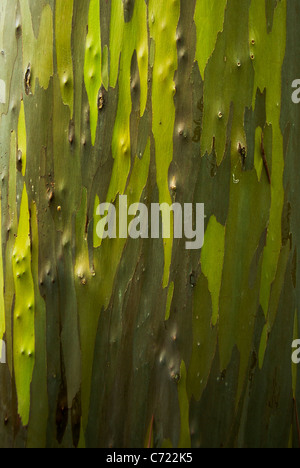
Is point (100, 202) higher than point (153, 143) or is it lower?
lower

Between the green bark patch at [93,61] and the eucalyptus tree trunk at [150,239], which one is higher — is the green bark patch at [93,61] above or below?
above

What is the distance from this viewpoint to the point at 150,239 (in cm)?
97

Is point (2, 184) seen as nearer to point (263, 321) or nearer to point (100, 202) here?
point (100, 202)

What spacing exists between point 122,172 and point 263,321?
447 millimetres

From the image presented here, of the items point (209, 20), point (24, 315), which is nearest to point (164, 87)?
point (209, 20)

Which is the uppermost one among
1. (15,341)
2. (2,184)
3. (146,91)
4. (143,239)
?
(146,91)

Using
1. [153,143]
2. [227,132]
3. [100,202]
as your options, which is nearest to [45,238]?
[100,202]

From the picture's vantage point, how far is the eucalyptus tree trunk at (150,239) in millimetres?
946

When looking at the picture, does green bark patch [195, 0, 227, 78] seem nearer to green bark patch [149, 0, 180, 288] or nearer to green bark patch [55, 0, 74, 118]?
green bark patch [149, 0, 180, 288]

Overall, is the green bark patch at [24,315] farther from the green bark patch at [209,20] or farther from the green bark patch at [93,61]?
the green bark patch at [209,20]

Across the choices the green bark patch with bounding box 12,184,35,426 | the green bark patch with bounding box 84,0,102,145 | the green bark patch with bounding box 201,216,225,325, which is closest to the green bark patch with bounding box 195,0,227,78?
the green bark patch with bounding box 84,0,102,145

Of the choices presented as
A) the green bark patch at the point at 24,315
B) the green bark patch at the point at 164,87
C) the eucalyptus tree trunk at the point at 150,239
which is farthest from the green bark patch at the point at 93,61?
the green bark patch at the point at 24,315

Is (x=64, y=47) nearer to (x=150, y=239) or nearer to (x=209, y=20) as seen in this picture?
(x=209, y=20)

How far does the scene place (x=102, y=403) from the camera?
98 cm
